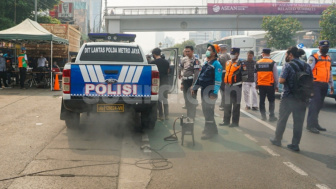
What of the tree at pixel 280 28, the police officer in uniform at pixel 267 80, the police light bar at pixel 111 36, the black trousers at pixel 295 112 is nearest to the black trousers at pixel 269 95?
the police officer in uniform at pixel 267 80

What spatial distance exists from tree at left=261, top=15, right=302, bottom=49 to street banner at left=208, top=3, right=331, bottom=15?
337 centimetres

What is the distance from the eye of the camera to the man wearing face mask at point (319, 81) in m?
8.16

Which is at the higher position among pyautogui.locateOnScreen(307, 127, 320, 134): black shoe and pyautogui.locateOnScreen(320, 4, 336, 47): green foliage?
pyautogui.locateOnScreen(320, 4, 336, 47): green foliage

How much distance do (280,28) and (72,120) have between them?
39544 mm

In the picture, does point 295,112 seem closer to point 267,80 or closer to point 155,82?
point 155,82

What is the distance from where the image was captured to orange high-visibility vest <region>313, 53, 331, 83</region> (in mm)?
8211

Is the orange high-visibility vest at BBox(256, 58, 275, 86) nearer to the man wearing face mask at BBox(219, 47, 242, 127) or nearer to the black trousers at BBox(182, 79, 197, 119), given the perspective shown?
the man wearing face mask at BBox(219, 47, 242, 127)

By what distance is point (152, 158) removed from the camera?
589 cm

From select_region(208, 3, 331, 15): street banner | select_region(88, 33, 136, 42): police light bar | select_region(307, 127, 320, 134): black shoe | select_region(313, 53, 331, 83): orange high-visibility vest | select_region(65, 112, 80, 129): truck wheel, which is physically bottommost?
select_region(307, 127, 320, 134): black shoe

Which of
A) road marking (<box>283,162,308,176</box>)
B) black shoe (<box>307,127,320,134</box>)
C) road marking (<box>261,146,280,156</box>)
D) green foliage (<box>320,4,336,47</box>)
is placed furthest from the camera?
green foliage (<box>320,4,336,47</box>)

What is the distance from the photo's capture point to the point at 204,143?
23.0ft

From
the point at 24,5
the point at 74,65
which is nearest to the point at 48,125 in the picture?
the point at 74,65

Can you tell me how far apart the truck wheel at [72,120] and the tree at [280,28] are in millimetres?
39172

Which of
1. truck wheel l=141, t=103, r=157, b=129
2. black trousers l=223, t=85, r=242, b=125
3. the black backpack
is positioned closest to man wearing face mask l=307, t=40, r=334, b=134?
black trousers l=223, t=85, r=242, b=125
